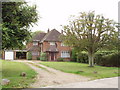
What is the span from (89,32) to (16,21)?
1062cm

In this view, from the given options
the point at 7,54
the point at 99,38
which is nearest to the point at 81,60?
the point at 99,38

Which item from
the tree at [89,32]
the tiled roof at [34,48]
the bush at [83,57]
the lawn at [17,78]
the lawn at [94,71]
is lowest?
the lawn at [94,71]

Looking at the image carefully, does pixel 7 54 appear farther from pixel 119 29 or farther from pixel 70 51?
pixel 119 29

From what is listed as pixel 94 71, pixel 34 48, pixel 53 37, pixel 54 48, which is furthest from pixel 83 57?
pixel 94 71

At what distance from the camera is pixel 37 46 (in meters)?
42.5

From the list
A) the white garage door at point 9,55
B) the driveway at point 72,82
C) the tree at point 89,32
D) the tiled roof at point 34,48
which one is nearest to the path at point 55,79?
the driveway at point 72,82

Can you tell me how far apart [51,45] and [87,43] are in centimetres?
2011

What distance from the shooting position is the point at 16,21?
38.7ft

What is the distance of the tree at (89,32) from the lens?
1878 centimetres

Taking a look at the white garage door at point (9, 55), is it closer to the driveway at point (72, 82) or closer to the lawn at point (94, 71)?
the lawn at point (94, 71)

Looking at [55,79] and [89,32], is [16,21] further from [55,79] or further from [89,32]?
[89,32]

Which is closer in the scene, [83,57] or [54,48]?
[83,57]

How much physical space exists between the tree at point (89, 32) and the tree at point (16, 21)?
288 inches

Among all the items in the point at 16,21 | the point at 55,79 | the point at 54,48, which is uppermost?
the point at 16,21
